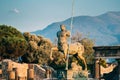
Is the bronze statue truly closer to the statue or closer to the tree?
the statue

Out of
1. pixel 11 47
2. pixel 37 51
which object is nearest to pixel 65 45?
pixel 11 47

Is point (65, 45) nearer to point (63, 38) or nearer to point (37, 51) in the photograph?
point (63, 38)

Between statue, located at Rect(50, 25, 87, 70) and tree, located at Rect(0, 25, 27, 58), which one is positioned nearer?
statue, located at Rect(50, 25, 87, 70)

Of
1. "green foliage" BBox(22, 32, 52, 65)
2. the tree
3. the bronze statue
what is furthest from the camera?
"green foliage" BBox(22, 32, 52, 65)

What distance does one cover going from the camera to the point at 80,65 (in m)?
36.7

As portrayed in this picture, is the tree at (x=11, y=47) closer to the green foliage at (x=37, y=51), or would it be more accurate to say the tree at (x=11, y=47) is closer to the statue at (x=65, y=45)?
the green foliage at (x=37, y=51)

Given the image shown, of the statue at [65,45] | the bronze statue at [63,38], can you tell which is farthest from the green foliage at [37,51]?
the bronze statue at [63,38]

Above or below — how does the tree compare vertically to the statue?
above

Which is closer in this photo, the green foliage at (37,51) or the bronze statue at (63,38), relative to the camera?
the bronze statue at (63,38)

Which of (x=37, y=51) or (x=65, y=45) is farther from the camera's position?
(x=37, y=51)

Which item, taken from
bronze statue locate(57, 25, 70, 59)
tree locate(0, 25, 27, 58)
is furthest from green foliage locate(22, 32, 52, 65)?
bronze statue locate(57, 25, 70, 59)

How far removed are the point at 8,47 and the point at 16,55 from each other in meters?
1.79

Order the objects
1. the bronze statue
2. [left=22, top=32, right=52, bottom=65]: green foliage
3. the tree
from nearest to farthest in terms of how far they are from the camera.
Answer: the bronze statue → the tree → [left=22, top=32, right=52, bottom=65]: green foliage

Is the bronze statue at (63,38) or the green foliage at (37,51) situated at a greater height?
the green foliage at (37,51)
